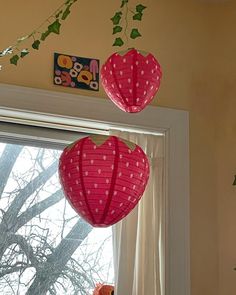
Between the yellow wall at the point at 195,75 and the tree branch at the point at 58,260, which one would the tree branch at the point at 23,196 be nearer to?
the tree branch at the point at 58,260

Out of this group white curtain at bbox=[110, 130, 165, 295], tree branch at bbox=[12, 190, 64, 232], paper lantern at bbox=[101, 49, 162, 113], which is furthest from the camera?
tree branch at bbox=[12, 190, 64, 232]

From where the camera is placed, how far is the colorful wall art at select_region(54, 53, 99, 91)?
2.44 metres

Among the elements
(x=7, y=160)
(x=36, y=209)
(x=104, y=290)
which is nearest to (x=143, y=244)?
(x=104, y=290)

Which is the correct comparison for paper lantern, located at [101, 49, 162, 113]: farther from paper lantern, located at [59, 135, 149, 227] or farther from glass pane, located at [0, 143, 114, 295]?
glass pane, located at [0, 143, 114, 295]

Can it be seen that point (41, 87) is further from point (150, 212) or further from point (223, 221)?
point (223, 221)

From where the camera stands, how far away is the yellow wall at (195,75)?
245cm

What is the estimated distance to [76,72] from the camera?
97.1 inches

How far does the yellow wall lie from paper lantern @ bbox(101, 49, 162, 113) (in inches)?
23.6

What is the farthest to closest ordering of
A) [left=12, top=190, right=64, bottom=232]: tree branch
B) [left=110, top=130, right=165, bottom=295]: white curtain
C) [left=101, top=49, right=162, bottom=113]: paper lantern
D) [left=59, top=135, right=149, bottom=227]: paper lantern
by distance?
[left=12, top=190, right=64, bottom=232]: tree branch
[left=110, top=130, right=165, bottom=295]: white curtain
[left=101, top=49, right=162, bottom=113]: paper lantern
[left=59, top=135, right=149, bottom=227]: paper lantern

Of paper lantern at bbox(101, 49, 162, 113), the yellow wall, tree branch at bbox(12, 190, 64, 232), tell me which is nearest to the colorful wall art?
the yellow wall

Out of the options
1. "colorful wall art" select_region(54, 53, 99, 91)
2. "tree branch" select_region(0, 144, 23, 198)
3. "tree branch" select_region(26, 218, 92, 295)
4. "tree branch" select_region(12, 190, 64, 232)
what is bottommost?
"tree branch" select_region(26, 218, 92, 295)

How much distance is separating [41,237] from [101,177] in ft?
2.97

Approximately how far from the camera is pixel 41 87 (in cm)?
240

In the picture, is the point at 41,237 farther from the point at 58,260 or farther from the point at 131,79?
the point at 131,79
